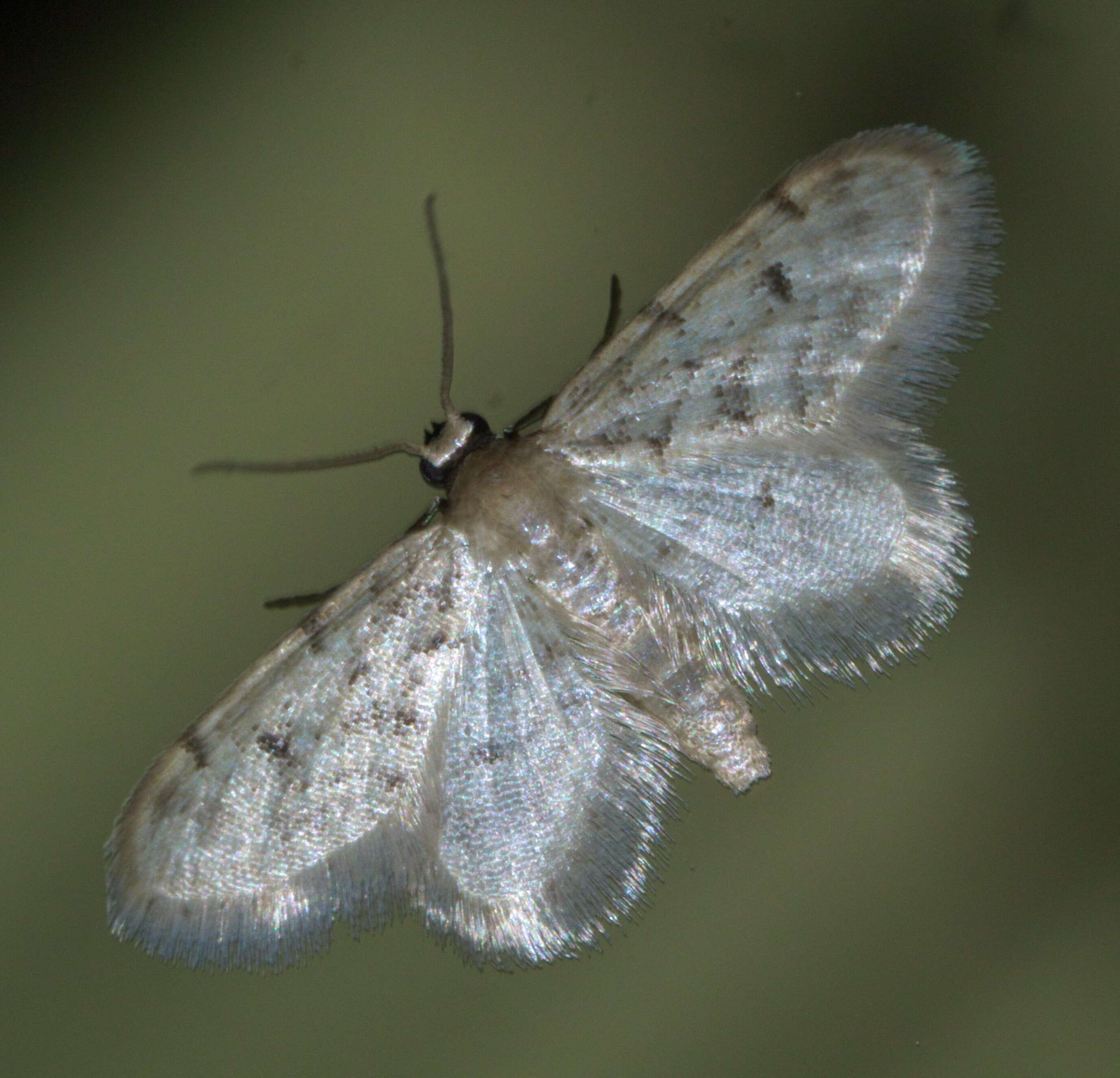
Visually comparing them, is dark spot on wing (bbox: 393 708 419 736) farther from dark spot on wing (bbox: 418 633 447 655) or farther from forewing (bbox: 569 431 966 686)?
forewing (bbox: 569 431 966 686)

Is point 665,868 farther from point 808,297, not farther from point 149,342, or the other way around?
point 149,342

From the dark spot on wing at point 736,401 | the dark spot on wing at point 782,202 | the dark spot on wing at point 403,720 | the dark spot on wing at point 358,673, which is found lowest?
the dark spot on wing at point 403,720

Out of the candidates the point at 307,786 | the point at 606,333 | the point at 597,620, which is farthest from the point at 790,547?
the point at 307,786

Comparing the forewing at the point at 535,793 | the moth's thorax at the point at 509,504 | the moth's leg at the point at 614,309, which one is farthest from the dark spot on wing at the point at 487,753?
the moth's leg at the point at 614,309

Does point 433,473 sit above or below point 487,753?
above

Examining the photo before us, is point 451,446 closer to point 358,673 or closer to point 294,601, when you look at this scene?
point 358,673

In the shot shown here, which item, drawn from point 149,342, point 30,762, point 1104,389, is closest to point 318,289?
point 149,342

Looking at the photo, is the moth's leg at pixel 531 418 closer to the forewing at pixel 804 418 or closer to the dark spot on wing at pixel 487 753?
the forewing at pixel 804 418
